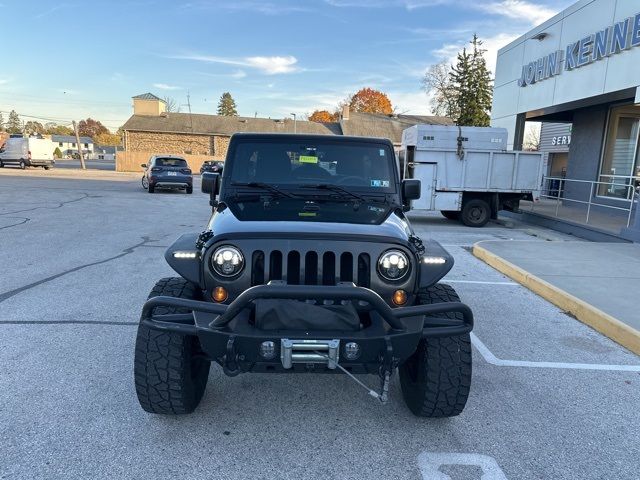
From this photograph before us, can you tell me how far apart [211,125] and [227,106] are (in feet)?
169

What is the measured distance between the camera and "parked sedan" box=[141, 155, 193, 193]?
20.9 metres

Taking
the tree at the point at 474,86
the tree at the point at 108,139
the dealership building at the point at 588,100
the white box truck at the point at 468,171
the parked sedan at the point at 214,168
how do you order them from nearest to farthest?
the parked sedan at the point at 214,168 < the dealership building at the point at 588,100 < the white box truck at the point at 468,171 < the tree at the point at 474,86 < the tree at the point at 108,139

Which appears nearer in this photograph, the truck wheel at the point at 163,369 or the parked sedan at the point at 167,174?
→ the truck wheel at the point at 163,369

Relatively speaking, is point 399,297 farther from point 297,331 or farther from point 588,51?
point 588,51

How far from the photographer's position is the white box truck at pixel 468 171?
13109 mm

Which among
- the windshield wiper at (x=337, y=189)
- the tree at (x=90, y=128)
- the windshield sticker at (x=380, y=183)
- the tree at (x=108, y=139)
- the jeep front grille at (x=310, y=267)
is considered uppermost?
the tree at (x=90, y=128)

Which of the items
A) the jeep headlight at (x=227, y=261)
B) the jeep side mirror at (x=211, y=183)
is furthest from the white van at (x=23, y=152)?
the jeep headlight at (x=227, y=261)

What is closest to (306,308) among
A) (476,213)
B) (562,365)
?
(562,365)

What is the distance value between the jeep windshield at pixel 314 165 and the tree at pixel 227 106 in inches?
4079

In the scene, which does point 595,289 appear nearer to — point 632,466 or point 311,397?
point 632,466

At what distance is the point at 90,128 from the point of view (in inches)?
5797

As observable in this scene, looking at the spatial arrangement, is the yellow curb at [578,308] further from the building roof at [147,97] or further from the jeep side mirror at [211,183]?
the building roof at [147,97]

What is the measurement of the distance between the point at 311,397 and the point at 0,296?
421cm

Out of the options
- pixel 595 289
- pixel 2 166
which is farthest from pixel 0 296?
pixel 2 166
